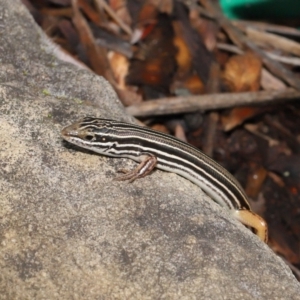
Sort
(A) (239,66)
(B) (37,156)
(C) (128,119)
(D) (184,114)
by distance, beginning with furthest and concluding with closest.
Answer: (A) (239,66), (D) (184,114), (C) (128,119), (B) (37,156)

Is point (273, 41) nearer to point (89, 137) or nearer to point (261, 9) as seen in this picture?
point (261, 9)

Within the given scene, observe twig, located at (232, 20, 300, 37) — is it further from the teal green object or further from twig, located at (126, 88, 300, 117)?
twig, located at (126, 88, 300, 117)

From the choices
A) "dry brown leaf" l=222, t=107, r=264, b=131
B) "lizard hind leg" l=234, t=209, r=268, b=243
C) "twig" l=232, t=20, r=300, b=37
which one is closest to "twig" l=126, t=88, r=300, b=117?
"dry brown leaf" l=222, t=107, r=264, b=131

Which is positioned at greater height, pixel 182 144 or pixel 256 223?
pixel 182 144

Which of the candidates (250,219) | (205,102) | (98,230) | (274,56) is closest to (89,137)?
(98,230)

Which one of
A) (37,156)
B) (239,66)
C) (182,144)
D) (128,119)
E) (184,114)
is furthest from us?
→ (239,66)

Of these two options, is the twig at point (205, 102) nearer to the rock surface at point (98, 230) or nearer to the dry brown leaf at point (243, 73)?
the dry brown leaf at point (243, 73)

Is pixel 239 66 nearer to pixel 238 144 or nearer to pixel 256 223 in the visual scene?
pixel 238 144

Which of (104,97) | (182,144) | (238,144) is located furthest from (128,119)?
(238,144)
